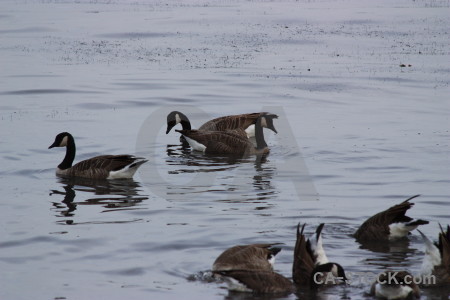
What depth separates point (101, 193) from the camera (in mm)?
14445

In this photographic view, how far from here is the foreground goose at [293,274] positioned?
912 cm

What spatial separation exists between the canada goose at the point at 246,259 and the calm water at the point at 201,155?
12.1 inches

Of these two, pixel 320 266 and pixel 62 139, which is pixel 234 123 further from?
pixel 320 266

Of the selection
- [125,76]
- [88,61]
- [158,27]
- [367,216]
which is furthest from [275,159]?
[158,27]

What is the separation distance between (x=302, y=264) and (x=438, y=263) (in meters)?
1.50

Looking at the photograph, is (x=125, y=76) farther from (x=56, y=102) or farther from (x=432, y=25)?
(x=432, y=25)

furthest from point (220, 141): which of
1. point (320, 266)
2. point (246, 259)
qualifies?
point (320, 266)

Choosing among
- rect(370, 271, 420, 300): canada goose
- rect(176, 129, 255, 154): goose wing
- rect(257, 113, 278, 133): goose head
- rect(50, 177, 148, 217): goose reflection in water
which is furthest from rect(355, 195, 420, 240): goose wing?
rect(257, 113, 278, 133): goose head

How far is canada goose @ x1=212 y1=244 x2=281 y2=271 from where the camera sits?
9.34 m

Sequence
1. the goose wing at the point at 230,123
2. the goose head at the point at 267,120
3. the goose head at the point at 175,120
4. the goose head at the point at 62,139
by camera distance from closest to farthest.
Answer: the goose head at the point at 62,139, the goose wing at the point at 230,123, the goose head at the point at 267,120, the goose head at the point at 175,120

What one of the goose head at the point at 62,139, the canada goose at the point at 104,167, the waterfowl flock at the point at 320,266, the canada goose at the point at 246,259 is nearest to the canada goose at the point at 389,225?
the waterfowl flock at the point at 320,266

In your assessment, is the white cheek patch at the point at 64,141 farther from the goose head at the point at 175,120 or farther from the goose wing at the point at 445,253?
the goose wing at the point at 445,253

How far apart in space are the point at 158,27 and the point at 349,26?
849 centimetres

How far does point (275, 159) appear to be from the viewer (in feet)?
56.2
